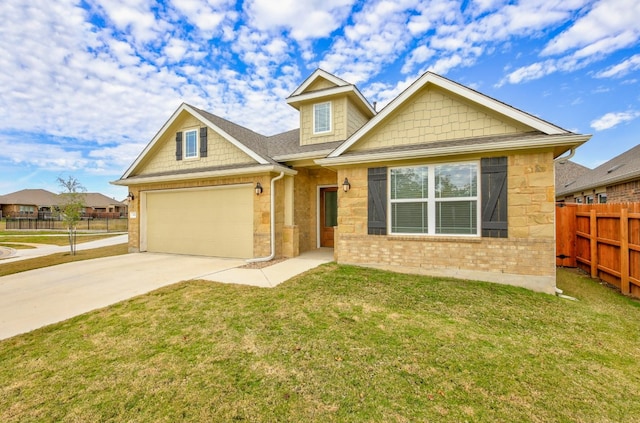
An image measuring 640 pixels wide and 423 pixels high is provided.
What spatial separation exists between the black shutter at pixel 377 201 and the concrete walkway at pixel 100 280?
209 cm

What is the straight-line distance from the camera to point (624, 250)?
602 cm

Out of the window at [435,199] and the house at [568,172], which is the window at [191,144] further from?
the house at [568,172]

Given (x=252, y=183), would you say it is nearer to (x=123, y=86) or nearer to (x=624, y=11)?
(x=123, y=86)

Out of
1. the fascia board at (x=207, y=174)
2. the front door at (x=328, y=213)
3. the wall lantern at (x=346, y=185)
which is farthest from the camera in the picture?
the front door at (x=328, y=213)

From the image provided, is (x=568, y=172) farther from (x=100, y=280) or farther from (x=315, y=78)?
(x=100, y=280)

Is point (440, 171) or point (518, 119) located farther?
point (440, 171)

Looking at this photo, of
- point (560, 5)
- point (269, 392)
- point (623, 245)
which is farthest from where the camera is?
point (560, 5)

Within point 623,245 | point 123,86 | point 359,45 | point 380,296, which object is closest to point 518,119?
point 623,245

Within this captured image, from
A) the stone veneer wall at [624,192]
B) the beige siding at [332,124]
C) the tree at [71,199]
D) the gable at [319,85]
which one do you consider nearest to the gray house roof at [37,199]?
the tree at [71,199]

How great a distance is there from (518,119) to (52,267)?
13.8 meters

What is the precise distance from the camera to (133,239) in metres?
11.8

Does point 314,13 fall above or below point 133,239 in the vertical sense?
above

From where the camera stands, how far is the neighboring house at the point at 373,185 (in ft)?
19.9

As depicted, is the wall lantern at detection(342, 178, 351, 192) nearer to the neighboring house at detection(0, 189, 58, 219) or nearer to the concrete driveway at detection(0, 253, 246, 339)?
the concrete driveway at detection(0, 253, 246, 339)
